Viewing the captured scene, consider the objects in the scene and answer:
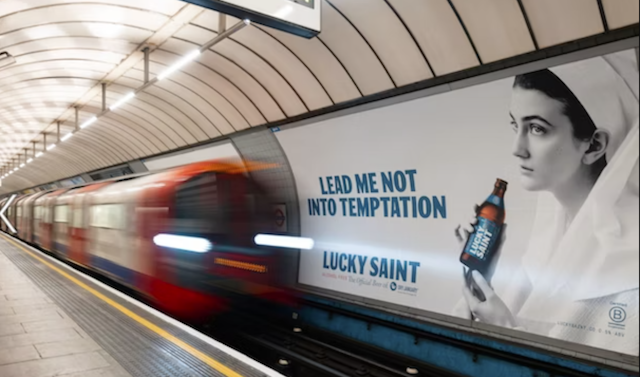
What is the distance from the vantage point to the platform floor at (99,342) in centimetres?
364

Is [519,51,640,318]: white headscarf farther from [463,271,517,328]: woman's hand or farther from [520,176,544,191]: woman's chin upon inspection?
[463,271,517,328]: woman's hand

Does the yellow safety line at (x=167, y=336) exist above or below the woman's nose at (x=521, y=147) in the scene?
below

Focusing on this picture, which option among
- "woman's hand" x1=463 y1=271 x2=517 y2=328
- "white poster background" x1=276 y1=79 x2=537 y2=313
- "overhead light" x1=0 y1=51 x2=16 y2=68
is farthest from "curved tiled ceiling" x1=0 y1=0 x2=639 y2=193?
"woman's hand" x1=463 y1=271 x2=517 y2=328

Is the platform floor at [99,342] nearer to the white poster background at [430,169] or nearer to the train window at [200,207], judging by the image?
the train window at [200,207]

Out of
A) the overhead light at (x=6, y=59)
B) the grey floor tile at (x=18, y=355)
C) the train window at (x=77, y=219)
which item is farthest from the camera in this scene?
the train window at (x=77, y=219)

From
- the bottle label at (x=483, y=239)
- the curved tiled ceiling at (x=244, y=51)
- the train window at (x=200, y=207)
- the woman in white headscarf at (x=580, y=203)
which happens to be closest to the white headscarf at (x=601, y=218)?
the woman in white headscarf at (x=580, y=203)

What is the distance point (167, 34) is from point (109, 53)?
213 cm

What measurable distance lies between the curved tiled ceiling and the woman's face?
712mm

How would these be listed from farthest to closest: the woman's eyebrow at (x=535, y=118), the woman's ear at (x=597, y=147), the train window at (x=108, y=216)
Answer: the train window at (x=108, y=216) → the woman's eyebrow at (x=535, y=118) → the woman's ear at (x=597, y=147)

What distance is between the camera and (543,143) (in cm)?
562

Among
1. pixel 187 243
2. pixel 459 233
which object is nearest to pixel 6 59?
pixel 187 243

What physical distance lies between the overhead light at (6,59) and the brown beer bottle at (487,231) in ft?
32.7

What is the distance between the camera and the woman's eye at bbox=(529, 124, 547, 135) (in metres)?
5.62

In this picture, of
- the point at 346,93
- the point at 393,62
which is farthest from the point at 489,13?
the point at 346,93
